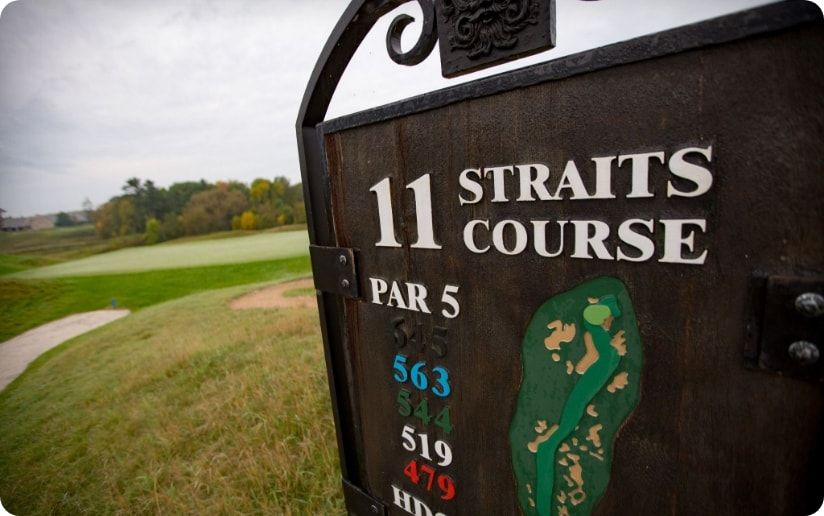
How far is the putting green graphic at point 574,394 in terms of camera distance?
0.75 metres

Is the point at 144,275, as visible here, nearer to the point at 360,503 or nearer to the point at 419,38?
the point at 360,503

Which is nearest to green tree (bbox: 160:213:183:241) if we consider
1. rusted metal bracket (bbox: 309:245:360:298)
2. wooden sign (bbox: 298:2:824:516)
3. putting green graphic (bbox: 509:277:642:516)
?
rusted metal bracket (bbox: 309:245:360:298)

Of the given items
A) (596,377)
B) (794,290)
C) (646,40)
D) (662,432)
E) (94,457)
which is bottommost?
(94,457)

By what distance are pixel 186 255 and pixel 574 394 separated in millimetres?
7518

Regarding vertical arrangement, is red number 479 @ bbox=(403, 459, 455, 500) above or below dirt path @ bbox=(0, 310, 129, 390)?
above

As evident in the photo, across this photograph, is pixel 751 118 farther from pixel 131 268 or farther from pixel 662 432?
pixel 131 268

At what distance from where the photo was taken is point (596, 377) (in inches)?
30.5

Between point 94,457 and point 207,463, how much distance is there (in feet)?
3.43

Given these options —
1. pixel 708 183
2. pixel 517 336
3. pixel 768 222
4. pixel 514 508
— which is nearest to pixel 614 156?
pixel 708 183

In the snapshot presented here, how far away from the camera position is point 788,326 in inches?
22.9

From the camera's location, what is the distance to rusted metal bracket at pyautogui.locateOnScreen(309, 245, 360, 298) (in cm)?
120

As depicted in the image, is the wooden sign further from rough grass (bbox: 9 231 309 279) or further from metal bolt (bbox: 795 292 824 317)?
rough grass (bbox: 9 231 309 279)

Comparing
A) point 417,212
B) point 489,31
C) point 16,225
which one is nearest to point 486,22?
point 489,31

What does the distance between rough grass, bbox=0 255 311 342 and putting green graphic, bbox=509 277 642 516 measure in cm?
604
